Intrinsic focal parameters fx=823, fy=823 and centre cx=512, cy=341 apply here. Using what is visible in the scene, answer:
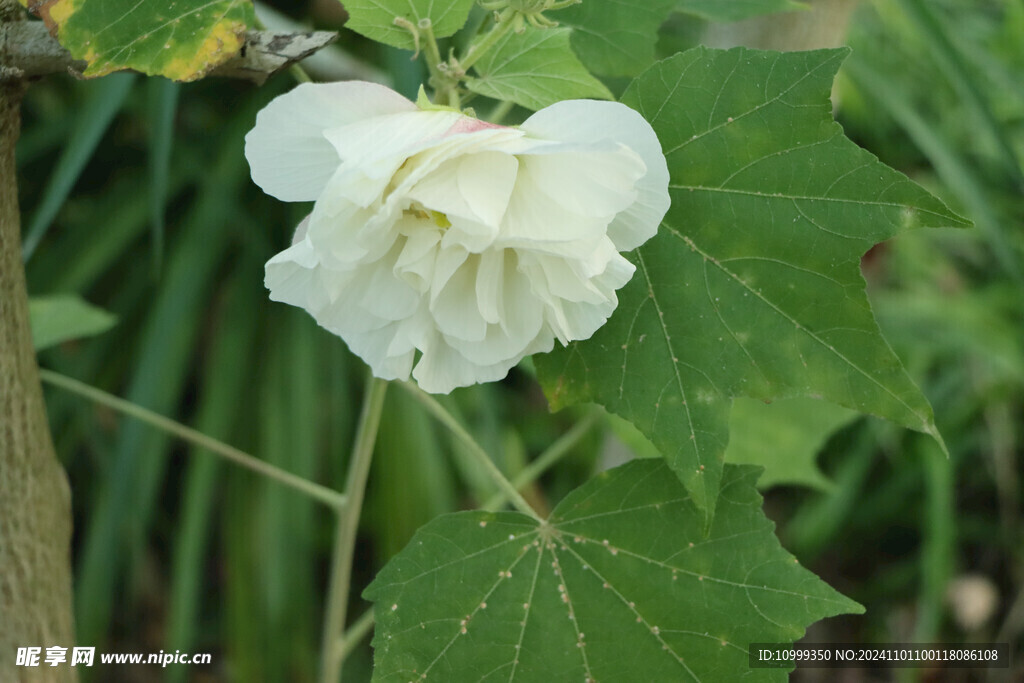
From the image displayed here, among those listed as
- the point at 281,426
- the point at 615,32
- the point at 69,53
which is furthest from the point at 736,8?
the point at 281,426

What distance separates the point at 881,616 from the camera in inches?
61.7

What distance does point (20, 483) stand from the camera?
0.49m

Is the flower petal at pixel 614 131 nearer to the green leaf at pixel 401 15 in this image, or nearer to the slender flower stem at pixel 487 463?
the green leaf at pixel 401 15

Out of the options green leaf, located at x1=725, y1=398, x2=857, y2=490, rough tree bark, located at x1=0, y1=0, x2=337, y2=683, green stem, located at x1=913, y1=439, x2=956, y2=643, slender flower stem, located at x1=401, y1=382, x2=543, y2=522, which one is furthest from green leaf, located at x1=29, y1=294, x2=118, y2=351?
green stem, located at x1=913, y1=439, x2=956, y2=643

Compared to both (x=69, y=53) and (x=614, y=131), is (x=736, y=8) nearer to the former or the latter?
(x=614, y=131)

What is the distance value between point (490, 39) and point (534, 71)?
0.15 ft

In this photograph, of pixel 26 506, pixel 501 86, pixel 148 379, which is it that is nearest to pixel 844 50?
pixel 501 86

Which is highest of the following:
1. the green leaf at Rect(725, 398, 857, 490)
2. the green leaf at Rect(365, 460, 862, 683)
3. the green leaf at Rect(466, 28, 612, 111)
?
the green leaf at Rect(466, 28, 612, 111)

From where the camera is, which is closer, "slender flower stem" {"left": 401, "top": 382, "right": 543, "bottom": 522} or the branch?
the branch

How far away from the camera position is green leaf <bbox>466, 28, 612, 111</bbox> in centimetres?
46

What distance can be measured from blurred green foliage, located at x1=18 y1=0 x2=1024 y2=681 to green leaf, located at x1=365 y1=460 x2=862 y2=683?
0.87 metres

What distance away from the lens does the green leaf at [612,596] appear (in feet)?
1.61

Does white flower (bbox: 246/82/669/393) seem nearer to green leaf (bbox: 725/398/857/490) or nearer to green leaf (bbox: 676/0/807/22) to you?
green leaf (bbox: 676/0/807/22)

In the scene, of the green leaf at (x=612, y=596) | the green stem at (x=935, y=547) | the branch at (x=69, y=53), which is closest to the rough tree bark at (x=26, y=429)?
the branch at (x=69, y=53)
